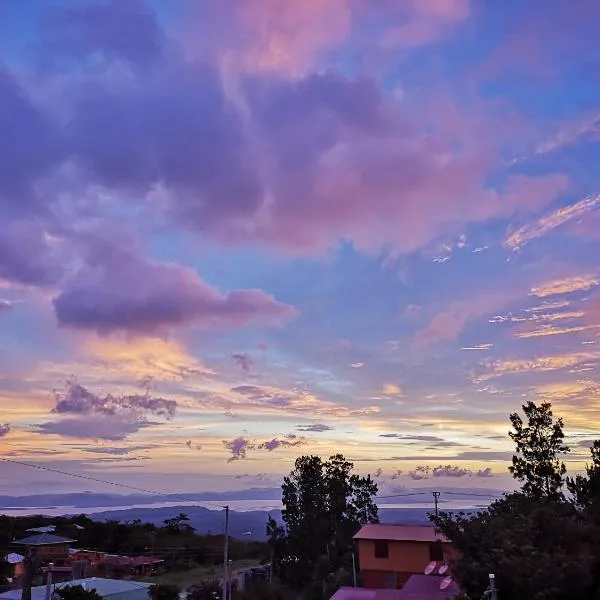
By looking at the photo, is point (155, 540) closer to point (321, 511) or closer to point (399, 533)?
point (321, 511)

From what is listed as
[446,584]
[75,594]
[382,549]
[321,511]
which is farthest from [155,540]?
[446,584]

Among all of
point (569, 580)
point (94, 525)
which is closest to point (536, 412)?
point (569, 580)

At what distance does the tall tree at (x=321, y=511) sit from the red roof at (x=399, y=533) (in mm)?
7852

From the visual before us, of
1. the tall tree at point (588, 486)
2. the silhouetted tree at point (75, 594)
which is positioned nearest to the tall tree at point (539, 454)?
the tall tree at point (588, 486)

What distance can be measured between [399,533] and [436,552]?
2660mm

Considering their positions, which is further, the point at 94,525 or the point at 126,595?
the point at 94,525

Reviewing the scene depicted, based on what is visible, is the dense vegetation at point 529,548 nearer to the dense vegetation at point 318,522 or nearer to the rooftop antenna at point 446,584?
the rooftop antenna at point 446,584

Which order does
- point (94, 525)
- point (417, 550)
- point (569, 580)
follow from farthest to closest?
point (94, 525) < point (417, 550) < point (569, 580)

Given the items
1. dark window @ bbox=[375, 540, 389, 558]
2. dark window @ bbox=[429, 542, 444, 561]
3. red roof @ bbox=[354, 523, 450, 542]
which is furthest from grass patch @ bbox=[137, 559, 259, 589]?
dark window @ bbox=[429, 542, 444, 561]

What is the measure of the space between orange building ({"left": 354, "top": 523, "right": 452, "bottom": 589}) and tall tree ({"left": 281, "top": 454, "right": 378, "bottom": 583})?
7.81 meters

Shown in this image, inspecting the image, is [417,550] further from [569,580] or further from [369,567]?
[569,580]

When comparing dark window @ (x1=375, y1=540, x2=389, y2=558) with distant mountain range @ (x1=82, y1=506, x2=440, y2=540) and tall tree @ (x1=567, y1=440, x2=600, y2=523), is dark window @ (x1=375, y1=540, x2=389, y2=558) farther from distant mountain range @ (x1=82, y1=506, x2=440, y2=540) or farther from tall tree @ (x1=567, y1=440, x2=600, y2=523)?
distant mountain range @ (x1=82, y1=506, x2=440, y2=540)

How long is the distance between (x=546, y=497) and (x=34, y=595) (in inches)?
1020

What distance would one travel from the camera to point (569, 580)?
1998 centimetres
